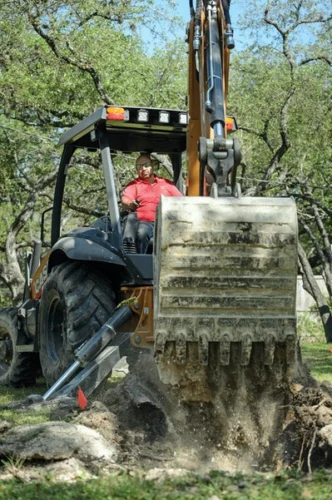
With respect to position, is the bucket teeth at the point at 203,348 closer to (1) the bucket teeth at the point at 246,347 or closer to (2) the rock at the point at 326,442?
(1) the bucket teeth at the point at 246,347

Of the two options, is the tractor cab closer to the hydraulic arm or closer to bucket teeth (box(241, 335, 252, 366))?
the hydraulic arm

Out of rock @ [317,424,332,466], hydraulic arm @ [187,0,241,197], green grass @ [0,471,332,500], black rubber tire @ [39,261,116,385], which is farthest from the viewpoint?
black rubber tire @ [39,261,116,385]

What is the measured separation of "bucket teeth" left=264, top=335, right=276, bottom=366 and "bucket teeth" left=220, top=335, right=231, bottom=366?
0.25 m

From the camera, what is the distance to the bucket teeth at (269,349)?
6402 millimetres

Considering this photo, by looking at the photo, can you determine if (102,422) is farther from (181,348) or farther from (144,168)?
(144,168)

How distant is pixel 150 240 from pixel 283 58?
13199 mm

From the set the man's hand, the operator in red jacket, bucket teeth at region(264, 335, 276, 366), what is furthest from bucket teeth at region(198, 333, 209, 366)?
the man's hand

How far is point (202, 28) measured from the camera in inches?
325

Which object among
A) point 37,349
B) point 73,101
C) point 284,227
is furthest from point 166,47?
point 284,227

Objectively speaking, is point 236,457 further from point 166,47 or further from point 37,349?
point 166,47

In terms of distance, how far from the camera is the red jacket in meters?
9.23

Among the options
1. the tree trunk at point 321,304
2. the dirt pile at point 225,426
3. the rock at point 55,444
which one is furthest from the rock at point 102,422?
the tree trunk at point 321,304

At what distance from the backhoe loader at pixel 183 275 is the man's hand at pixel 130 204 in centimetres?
21

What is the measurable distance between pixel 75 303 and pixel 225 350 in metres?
2.89
